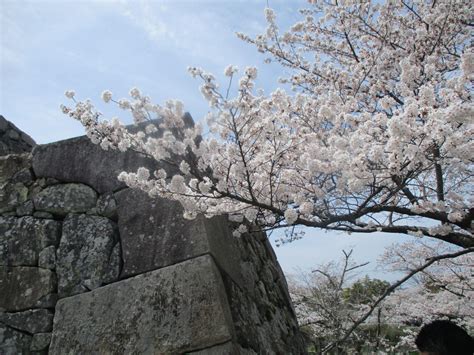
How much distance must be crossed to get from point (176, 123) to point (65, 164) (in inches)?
35.1

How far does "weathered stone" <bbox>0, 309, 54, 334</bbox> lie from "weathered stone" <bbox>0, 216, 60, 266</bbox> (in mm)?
281

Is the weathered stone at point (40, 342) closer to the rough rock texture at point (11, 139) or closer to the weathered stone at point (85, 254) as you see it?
the weathered stone at point (85, 254)

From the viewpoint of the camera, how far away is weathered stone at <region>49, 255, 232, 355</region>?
5.84ft

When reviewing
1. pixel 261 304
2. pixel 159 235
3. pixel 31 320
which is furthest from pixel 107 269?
pixel 261 304

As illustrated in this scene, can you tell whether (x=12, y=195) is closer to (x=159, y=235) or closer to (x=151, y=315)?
(x=159, y=235)

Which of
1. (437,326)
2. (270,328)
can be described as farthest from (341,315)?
(437,326)

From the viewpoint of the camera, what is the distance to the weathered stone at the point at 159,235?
6.68 ft

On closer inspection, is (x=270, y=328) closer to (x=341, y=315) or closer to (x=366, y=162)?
(x=366, y=162)

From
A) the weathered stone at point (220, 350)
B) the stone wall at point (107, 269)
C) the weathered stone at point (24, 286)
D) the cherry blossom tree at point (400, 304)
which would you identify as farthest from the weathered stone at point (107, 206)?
the cherry blossom tree at point (400, 304)

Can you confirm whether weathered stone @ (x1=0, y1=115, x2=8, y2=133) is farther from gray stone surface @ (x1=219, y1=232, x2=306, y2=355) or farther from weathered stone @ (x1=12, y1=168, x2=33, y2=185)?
gray stone surface @ (x1=219, y1=232, x2=306, y2=355)

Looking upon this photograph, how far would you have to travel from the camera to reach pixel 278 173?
103 inches

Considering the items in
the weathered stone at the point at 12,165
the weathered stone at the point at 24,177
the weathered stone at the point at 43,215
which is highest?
the weathered stone at the point at 12,165

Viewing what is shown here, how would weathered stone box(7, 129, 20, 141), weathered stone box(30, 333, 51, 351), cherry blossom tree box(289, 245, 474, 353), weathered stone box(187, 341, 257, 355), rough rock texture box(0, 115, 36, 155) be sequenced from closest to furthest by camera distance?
weathered stone box(187, 341, 257, 355) → weathered stone box(30, 333, 51, 351) → rough rock texture box(0, 115, 36, 155) → weathered stone box(7, 129, 20, 141) → cherry blossom tree box(289, 245, 474, 353)

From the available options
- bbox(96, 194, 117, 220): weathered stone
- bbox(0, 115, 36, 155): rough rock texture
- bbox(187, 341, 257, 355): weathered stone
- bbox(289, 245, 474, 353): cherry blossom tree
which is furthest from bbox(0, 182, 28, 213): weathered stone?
bbox(289, 245, 474, 353): cherry blossom tree
